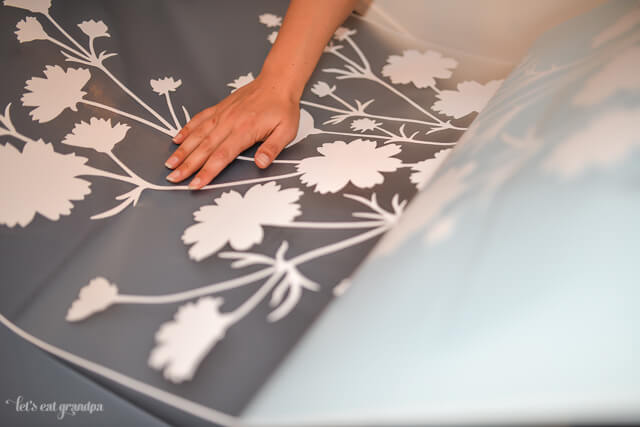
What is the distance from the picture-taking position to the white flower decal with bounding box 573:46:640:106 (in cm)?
38

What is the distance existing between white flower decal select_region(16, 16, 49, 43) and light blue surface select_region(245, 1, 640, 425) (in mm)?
659

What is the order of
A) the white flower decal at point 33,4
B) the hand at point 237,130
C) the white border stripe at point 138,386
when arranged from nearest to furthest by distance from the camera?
1. the white border stripe at point 138,386
2. the hand at point 237,130
3. the white flower decal at point 33,4

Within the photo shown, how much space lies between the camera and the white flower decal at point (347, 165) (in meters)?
0.54

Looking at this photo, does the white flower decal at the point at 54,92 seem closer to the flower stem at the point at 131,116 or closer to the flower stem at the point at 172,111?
the flower stem at the point at 131,116

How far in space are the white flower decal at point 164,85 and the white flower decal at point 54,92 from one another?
0.32 ft

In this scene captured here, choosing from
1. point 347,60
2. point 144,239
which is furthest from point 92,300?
point 347,60

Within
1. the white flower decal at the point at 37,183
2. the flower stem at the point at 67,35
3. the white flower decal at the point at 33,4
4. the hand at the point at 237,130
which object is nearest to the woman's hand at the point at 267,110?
the hand at the point at 237,130

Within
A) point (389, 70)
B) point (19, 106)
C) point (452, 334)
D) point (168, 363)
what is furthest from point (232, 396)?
point (389, 70)

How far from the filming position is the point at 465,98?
75 centimetres

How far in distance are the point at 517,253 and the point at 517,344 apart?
0.23ft

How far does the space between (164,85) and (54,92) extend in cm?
16

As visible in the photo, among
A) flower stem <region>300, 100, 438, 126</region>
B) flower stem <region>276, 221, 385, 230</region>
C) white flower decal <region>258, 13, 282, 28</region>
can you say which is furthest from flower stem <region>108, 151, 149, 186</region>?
white flower decal <region>258, 13, 282, 28</region>

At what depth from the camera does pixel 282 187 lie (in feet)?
1.77

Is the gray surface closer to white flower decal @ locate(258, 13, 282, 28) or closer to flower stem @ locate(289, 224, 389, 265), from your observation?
flower stem @ locate(289, 224, 389, 265)
